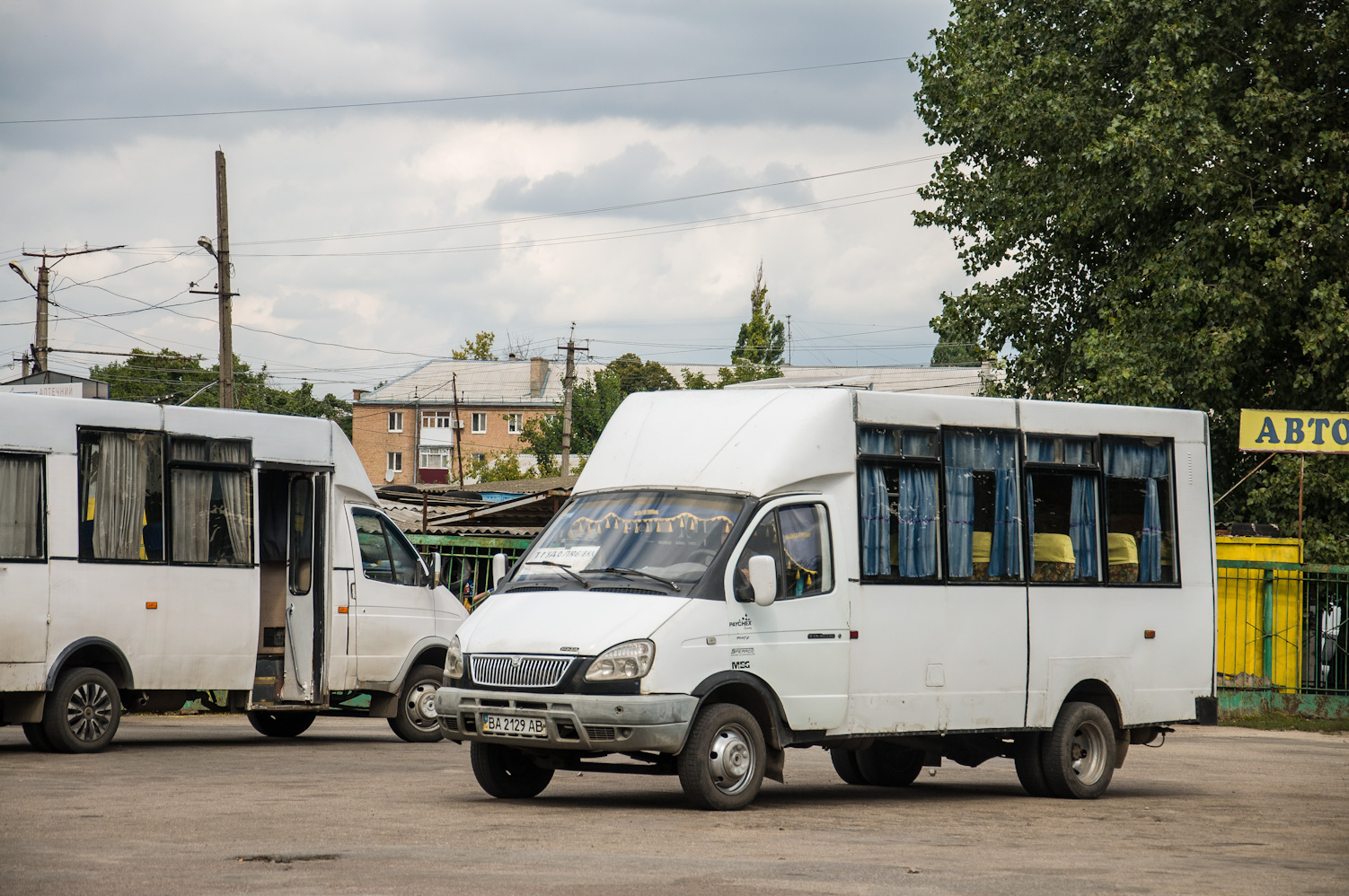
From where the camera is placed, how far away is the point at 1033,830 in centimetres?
1030

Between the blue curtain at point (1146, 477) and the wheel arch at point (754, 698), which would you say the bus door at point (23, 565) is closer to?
the wheel arch at point (754, 698)

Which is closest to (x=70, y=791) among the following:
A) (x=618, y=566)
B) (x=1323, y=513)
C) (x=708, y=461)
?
(x=618, y=566)

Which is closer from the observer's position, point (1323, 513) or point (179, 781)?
point (179, 781)

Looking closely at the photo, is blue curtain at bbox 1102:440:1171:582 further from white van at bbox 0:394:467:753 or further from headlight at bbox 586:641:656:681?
white van at bbox 0:394:467:753

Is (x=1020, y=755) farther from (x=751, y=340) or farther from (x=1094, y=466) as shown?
(x=751, y=340)

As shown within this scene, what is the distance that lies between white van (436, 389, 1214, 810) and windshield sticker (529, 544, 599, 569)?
2 cm

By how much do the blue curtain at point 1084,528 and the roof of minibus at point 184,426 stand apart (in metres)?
7.10

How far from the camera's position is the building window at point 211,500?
588 inches

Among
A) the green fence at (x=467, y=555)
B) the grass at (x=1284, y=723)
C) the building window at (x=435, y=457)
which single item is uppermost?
the building window at (x=435, y=457)

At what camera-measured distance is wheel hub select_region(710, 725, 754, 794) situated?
10453mm

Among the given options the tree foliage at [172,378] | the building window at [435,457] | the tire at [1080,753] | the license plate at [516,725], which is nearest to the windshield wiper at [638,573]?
the license plate at [516,725]

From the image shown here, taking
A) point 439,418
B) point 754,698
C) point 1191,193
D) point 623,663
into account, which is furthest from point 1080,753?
point 439,418

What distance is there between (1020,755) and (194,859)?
6.66 meters

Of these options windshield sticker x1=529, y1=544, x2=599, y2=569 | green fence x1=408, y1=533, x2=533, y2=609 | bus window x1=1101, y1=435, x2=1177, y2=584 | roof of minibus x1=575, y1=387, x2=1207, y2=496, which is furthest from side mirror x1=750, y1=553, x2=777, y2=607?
green fence x1=408, y1=533, x2=533, y2=609
